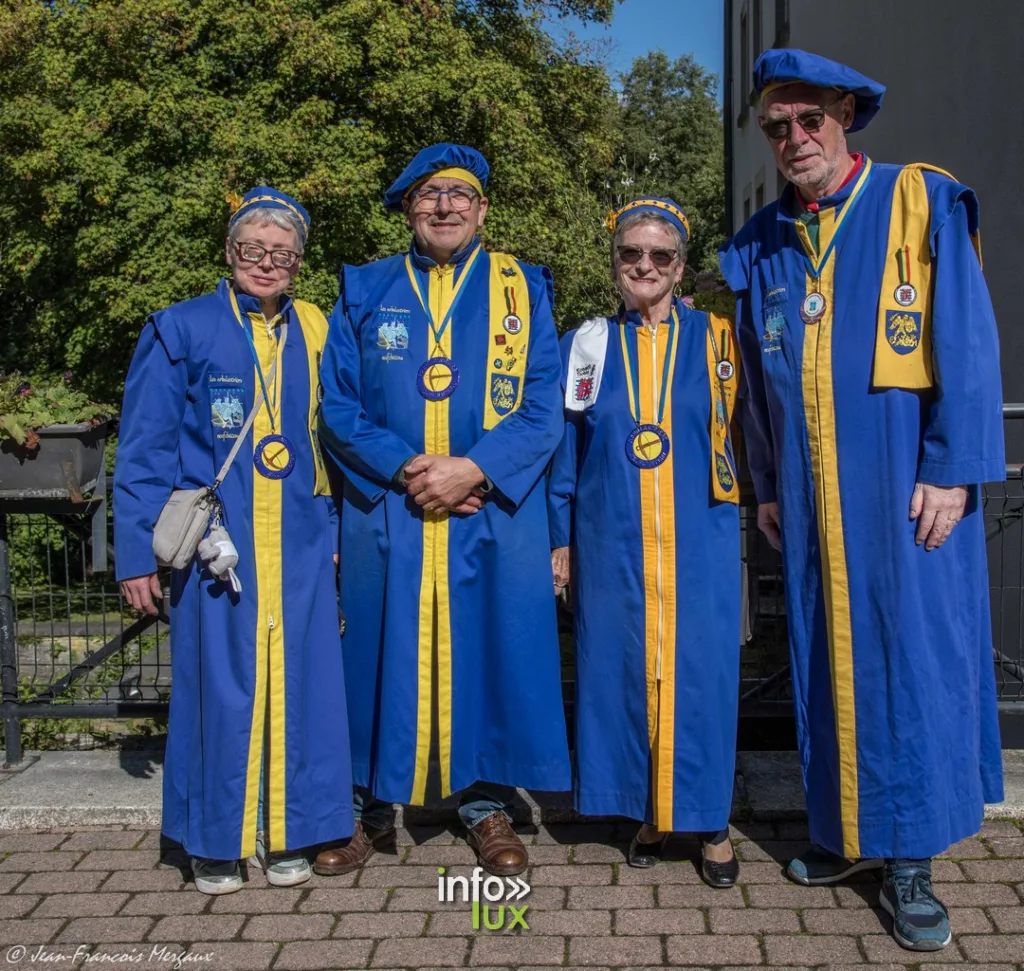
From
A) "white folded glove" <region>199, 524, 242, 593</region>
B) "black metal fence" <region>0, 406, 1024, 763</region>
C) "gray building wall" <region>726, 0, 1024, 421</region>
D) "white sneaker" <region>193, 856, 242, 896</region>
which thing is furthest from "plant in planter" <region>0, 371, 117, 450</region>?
"gray building wall" <region>726, 0, 1024, 421</region>

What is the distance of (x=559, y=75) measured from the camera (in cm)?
1591

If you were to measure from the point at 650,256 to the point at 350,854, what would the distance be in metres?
2.10

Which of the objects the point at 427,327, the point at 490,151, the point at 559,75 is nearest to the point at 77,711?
the point at 427,327

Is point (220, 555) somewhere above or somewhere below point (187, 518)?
below

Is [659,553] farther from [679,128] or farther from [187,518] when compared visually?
[679,128]

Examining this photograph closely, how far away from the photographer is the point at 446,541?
3.88m

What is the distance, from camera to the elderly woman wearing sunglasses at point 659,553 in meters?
3.79

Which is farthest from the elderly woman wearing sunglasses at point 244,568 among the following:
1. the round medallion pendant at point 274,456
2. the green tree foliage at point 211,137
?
the green tree foliage at point 211,137

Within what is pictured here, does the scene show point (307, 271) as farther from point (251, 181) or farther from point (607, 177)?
point (607, 177)

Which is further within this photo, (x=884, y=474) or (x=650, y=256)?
(x=650, y=256)

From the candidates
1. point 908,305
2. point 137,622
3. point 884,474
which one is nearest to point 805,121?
point 908,305

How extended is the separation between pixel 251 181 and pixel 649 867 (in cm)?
974

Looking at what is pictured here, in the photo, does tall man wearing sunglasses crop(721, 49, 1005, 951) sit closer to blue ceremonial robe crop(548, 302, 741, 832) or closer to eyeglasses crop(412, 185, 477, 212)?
blue ceremonial robe crop(548, 302, 741, 832)

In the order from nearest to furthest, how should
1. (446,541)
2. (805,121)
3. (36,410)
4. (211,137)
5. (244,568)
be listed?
(805,121)
(244,568)
(446,541)
(36,410)
(211,137)
